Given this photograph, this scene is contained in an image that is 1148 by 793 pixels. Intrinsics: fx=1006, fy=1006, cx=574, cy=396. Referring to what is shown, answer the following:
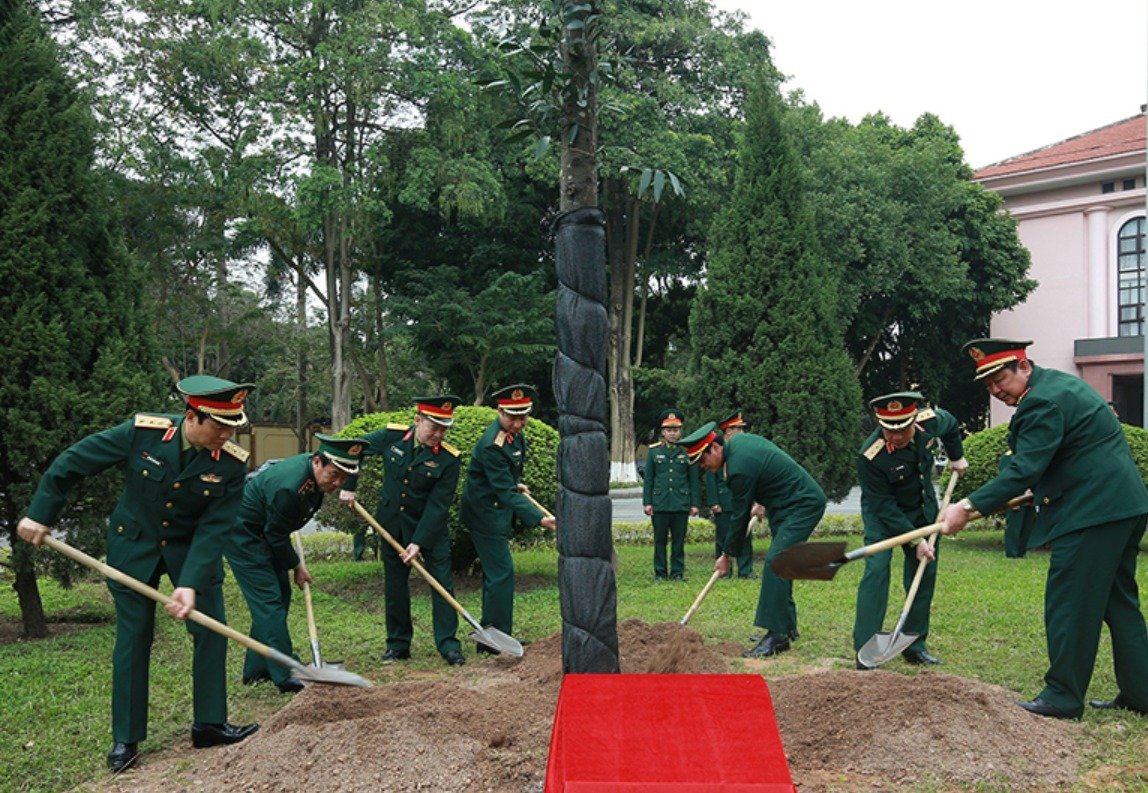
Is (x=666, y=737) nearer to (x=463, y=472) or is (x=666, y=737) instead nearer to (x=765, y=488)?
(x=765, y=488)

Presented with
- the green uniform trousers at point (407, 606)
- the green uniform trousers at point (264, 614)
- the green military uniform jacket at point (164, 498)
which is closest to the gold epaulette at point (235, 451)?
the green military uniform jacket at point (164, 498)

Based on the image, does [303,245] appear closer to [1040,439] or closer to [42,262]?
[42,262]

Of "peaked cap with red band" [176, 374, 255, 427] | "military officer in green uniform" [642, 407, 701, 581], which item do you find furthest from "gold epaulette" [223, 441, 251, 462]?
"military officer in green uniform" [642, 407, 701, 581]

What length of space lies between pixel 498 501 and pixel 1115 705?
4154mm

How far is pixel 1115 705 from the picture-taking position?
526 cm

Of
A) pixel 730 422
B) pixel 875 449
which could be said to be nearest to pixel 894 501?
pixel 875 449

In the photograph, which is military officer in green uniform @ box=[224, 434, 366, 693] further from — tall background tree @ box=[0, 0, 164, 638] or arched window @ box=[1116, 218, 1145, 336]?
arched window @ box=[1116, 218, 1145, 336]

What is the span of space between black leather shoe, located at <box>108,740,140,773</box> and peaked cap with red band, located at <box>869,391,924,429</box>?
15.2 ft

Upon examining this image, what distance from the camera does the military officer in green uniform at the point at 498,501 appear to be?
24.0ft

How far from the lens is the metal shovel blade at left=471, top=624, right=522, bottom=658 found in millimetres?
6656

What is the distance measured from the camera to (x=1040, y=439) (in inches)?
200

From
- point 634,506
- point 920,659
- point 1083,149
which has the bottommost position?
point 634,506

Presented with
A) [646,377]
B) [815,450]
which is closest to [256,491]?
[815,450]

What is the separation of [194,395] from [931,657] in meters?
4.86
